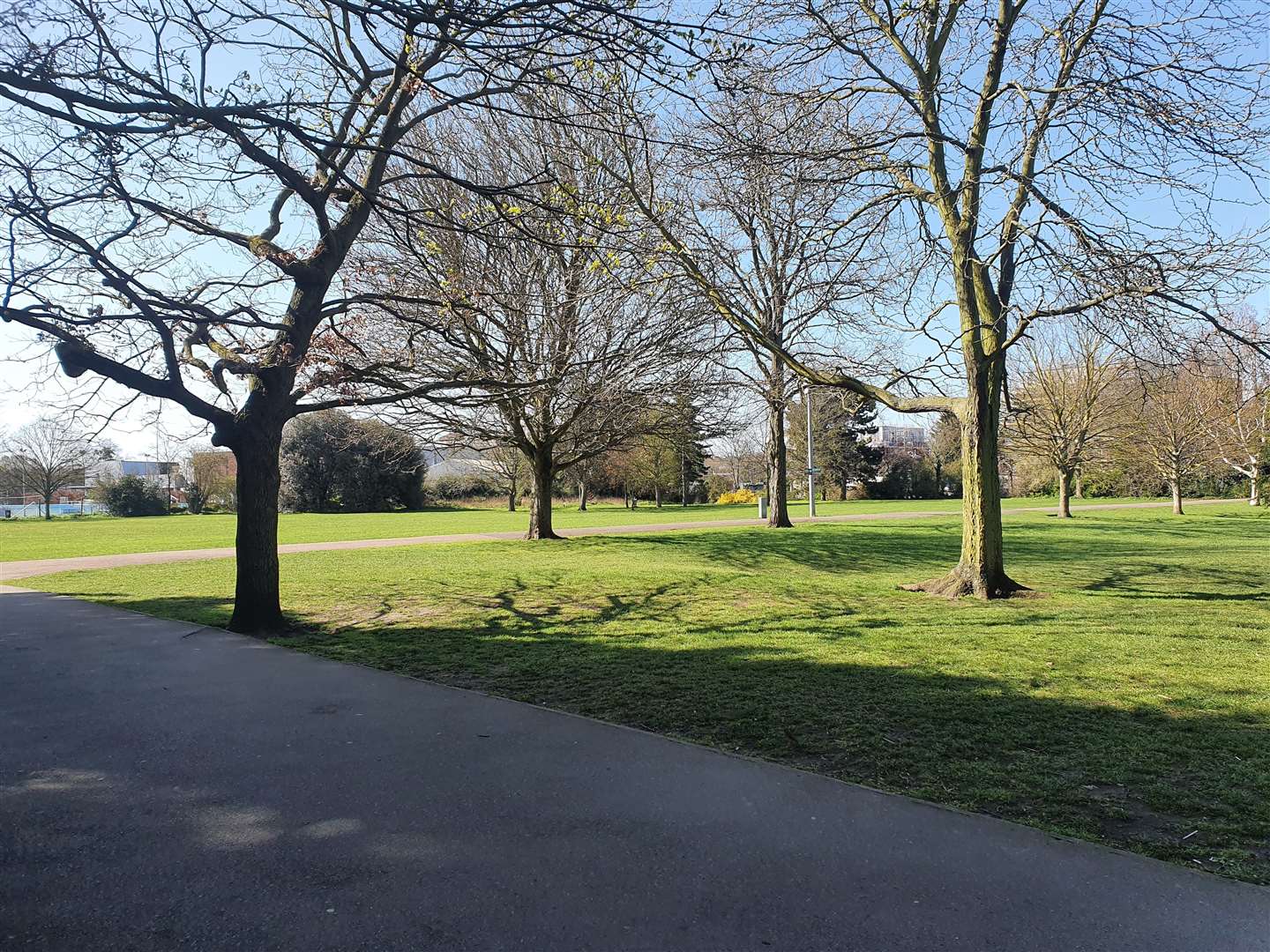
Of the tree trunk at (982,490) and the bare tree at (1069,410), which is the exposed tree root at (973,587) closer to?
the tree trunk at (982,490)

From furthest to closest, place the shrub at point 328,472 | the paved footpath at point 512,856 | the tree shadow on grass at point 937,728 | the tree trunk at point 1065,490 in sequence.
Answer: the shrub at point 328,472 < the tree trunk at point 1065,490 < the tree shadow on grass at point 937,728 < the paved footpath at point 512,856

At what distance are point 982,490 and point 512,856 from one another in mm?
9198

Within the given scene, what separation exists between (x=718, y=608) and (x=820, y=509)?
107 ft

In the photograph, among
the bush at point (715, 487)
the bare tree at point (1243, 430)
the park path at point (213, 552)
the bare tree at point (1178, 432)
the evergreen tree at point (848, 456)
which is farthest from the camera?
the bush at point (715, 487)

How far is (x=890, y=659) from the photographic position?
6.94 metres

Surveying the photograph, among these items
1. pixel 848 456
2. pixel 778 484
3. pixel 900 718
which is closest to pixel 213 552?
pixel 778 484

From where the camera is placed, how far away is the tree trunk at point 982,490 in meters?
10.5

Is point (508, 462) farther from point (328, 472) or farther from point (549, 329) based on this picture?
point (328, 472)

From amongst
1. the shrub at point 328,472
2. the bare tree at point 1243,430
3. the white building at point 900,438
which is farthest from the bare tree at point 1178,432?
the shrub at point 328,472

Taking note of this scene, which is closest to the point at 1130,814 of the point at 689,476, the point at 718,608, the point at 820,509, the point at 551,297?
the point at 718,608

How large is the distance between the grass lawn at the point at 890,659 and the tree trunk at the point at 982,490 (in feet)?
1.80

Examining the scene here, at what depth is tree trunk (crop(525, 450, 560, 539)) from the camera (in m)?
19.3

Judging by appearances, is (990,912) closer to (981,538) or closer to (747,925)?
(747,925)

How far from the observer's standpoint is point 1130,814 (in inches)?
142
